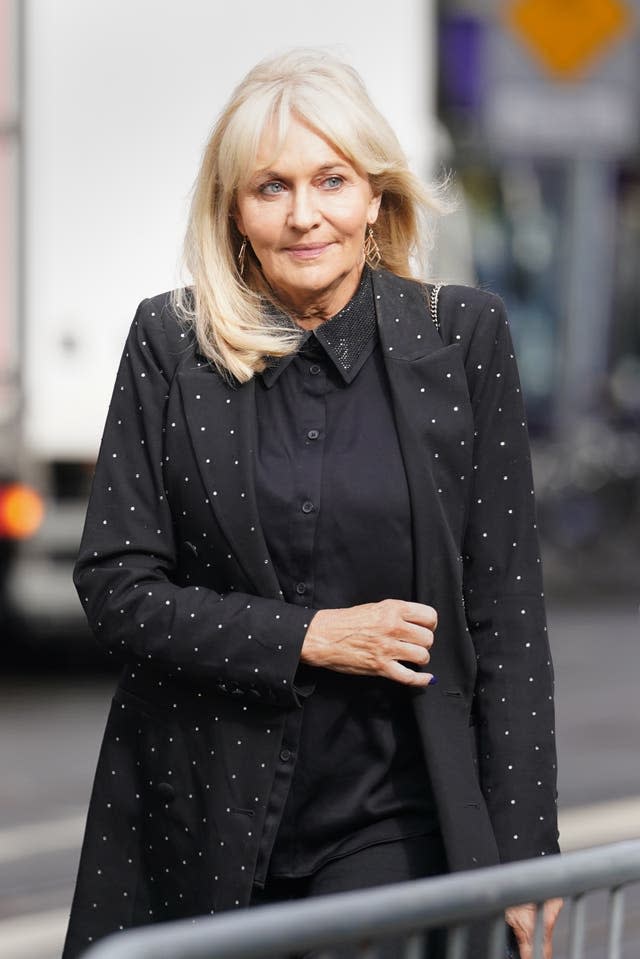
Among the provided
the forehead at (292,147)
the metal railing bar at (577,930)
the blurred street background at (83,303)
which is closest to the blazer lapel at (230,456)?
the forehead at (292,147)

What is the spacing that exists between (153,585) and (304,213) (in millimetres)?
535

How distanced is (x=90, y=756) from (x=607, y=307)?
40.6ft

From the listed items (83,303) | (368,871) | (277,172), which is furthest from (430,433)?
(83,303)

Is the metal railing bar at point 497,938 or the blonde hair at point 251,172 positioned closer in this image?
the metal railing bar at point 497,938

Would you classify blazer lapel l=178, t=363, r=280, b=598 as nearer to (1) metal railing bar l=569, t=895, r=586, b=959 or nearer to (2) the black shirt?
(2) the black shirt

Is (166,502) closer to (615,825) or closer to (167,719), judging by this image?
(167,719)

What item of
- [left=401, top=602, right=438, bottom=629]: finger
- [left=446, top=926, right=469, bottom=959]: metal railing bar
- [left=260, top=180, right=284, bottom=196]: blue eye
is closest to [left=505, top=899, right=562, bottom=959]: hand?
[left=446, top=926, right=469, bottom=959]: metal railing bar

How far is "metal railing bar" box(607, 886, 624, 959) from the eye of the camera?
1.96m

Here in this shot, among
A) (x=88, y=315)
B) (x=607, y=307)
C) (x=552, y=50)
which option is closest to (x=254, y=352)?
(x=88, y=315)

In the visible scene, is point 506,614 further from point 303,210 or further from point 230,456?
point 303,210

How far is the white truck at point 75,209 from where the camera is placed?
26.7 ft

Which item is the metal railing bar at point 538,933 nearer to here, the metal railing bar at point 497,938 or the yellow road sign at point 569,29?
the metal railing bar at point 497,938

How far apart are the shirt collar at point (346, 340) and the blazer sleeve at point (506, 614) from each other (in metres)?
0.15

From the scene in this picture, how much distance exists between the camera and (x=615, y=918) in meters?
2.00
